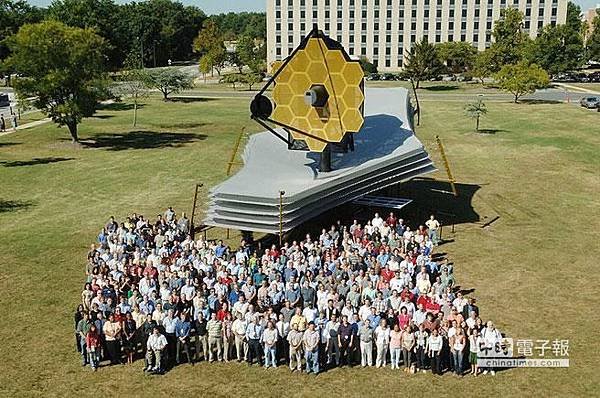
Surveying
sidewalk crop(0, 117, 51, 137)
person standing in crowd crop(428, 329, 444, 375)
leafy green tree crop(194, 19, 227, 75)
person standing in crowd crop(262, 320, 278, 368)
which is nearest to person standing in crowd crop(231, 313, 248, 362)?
person standing in crowd crop(262, 320, 278, 368)

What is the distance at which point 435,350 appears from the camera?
16.5m

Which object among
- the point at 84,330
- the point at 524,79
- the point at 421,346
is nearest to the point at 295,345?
the point at 421,346

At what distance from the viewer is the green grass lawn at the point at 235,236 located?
54.9 ft

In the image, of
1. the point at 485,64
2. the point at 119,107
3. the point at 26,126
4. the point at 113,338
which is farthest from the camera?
the point at 485,64

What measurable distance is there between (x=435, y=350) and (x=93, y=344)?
29.1ft

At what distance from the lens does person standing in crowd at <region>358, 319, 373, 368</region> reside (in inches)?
658

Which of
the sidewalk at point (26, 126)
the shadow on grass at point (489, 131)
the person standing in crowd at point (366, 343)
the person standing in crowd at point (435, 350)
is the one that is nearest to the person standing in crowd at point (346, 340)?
the person standing in crowd at point (366, 343)

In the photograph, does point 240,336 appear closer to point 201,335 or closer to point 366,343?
point 201,335

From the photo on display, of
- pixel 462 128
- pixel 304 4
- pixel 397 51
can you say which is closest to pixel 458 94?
pixel 462 128

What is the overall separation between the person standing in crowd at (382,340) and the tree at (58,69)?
116ft

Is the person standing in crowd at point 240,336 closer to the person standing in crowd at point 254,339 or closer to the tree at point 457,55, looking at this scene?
the person standing in crowd at point 254,339

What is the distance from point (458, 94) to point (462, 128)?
30.6 m

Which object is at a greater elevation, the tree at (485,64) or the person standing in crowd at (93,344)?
the tree at (485,64)

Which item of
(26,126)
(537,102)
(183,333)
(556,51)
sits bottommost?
(183,333)
